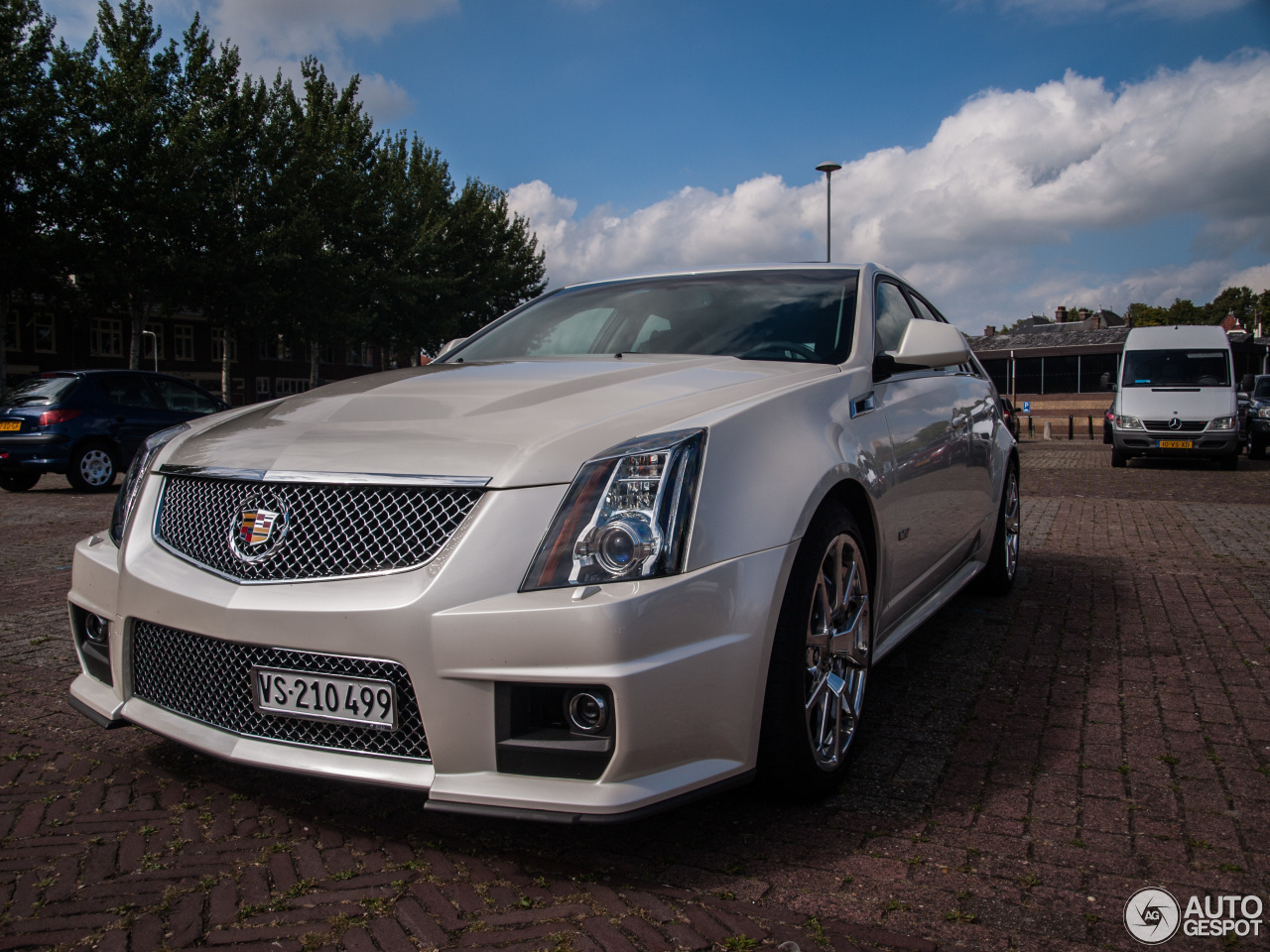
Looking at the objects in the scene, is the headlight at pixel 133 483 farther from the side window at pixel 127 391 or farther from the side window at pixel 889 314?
the side window at pixel 127 391

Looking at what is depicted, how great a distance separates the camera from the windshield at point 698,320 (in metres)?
3.56

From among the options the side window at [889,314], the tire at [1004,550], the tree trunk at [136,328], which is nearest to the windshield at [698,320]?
the side window at [889,314]

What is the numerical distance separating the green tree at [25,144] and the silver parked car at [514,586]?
87.6 feet

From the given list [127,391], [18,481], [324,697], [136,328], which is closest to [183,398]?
[127,391]

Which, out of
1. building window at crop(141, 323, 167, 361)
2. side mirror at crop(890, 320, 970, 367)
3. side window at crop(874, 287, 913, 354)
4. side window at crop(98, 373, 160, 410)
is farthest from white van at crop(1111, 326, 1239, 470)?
building window at crop(141, 323, 167, 361)

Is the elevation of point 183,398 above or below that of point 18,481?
above

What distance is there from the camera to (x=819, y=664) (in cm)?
270

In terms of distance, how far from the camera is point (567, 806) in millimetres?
2096

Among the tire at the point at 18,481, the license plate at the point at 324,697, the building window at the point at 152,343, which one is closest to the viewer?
the license plate at the point at 324,697

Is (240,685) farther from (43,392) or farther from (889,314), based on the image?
(43,392)

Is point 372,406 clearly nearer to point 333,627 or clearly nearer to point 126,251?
point 333,627

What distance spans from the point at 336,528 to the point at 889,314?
256 centimetres

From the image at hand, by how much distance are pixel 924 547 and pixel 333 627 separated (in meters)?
2.37

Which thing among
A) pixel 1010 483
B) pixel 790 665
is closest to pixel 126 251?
pixel 1010 483
